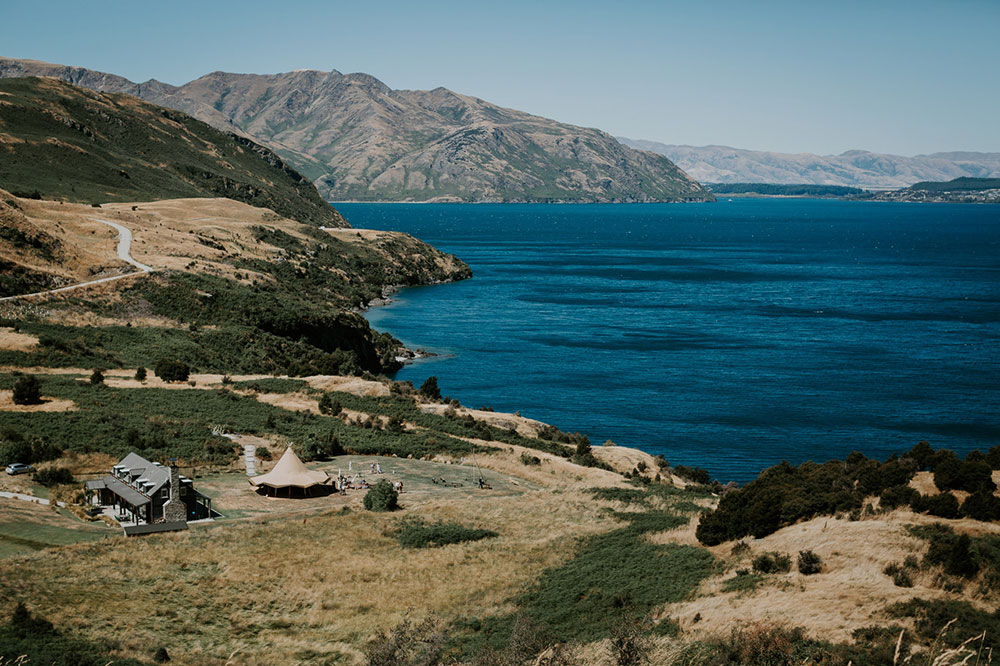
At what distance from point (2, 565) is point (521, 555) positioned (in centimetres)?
1991

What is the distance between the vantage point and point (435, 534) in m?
38.6

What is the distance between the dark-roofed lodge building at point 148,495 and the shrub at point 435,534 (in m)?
9.74

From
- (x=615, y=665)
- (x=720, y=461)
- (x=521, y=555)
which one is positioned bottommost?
(x=720, y=461)

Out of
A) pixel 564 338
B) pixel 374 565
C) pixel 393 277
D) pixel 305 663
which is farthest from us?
pixel 393 277

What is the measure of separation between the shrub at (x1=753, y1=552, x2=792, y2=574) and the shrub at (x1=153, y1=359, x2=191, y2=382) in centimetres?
5080

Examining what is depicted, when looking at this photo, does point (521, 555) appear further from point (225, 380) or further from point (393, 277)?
point (393, 277)

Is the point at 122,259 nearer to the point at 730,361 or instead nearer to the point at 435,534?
the point at 730,361

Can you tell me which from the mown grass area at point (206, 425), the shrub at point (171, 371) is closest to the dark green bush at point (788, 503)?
the mown grass area at point (206, 425)

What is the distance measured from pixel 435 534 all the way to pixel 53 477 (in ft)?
64.9

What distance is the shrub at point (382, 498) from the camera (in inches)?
1681

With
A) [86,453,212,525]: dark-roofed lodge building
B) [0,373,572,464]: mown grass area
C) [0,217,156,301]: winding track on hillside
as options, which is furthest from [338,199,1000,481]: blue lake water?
[86,453,212,525]: dark-roofed lodge building

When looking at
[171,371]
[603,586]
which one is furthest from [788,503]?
[171,371]

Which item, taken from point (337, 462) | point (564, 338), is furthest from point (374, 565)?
point (564, 338)

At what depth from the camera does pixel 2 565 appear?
2947 cm
